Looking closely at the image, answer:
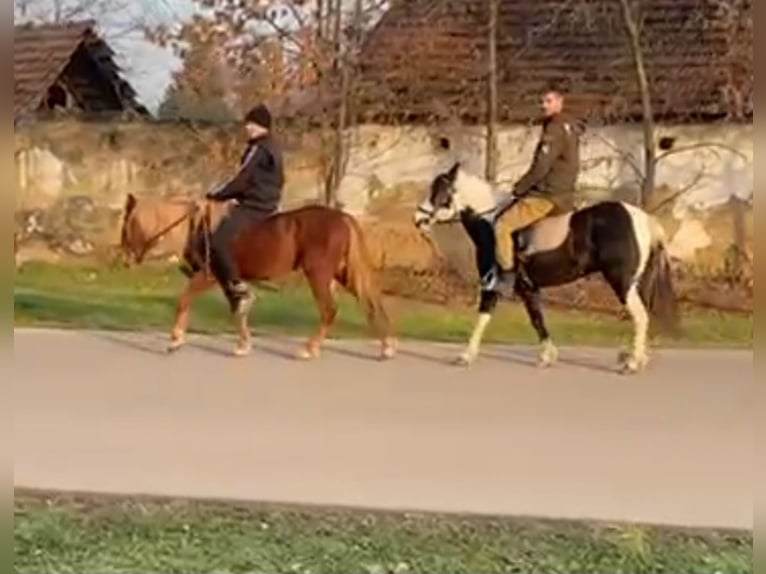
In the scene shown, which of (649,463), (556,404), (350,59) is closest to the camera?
(649,463)

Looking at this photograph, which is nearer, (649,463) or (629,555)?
(629,555)

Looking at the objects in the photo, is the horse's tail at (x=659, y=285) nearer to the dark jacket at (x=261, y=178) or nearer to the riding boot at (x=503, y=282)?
the riding boot at (x=503, y=282)

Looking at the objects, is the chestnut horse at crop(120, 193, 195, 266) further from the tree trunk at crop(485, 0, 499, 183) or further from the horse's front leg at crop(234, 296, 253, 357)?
the tree trunk at crop(485, 0, 499, 183)

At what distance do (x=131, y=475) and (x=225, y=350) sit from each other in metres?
0.72

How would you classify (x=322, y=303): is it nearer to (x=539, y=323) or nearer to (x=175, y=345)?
(x=175, y=345)

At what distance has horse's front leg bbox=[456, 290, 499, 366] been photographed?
12.8 ft

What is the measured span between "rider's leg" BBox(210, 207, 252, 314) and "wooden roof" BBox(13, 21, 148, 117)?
42 cm

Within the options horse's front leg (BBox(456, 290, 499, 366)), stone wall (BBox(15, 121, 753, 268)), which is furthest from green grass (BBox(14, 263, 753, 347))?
stone wall (BBox(15, 121, 753, 268))

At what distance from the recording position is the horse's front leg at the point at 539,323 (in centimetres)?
386

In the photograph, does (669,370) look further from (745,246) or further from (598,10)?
(598,10)

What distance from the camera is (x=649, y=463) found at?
10.9ft

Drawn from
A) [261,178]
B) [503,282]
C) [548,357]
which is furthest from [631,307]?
[261,178]

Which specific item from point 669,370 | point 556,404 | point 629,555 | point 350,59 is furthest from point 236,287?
point 629,555

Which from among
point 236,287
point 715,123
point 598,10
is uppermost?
point 598,10
